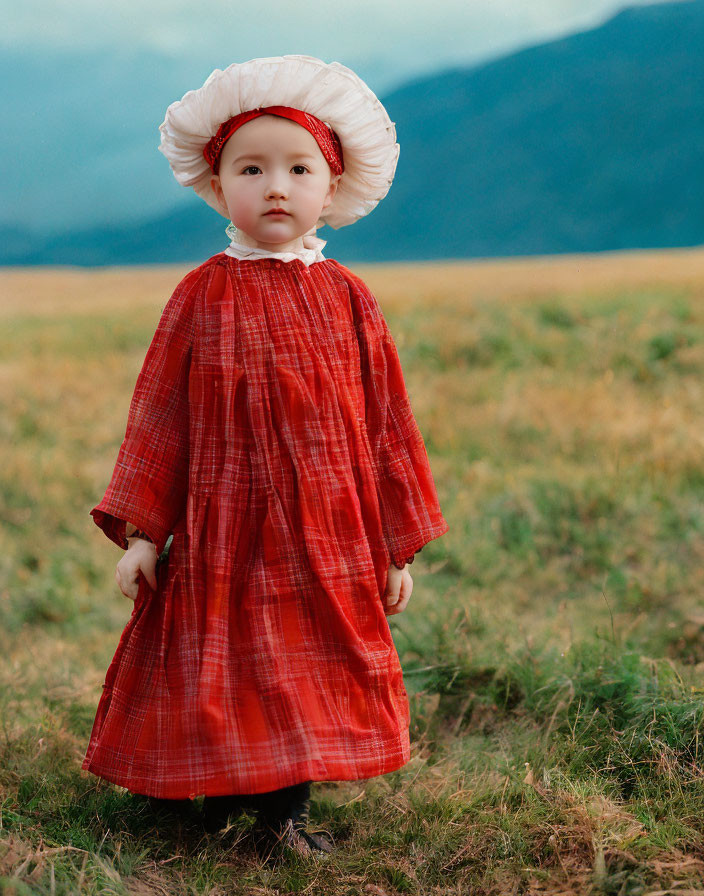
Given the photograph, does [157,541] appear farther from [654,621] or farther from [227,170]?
[654,621]

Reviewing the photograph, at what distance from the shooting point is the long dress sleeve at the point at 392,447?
2.72 meters

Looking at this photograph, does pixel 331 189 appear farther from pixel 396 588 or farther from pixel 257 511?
pixel 396 588

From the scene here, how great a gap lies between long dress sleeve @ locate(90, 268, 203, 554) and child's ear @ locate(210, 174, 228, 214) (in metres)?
0.32

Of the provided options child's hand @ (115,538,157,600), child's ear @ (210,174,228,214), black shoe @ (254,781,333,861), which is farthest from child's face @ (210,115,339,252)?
black shoe @ (254,781,333,861)

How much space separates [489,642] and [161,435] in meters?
1.85

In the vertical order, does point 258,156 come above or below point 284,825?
above

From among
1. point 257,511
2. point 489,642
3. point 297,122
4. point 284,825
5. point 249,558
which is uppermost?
point 297,122

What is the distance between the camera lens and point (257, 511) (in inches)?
100.0

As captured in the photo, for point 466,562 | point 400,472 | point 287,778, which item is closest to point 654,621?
point 466,562

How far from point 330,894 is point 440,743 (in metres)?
0.95

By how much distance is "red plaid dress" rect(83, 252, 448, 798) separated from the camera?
2.46 meters

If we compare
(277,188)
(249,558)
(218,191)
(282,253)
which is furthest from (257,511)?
(218,191)

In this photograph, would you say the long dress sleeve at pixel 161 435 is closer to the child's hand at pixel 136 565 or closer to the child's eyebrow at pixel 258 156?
the child's hand at pixel 136 565

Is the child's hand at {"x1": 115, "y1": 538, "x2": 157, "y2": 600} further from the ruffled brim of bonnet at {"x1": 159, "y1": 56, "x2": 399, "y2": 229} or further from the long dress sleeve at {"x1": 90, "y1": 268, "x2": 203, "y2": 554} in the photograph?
the ruffled brim of bonnet at {"x1": 159, "y1": 56, "x2": 399, "y2": 229}
